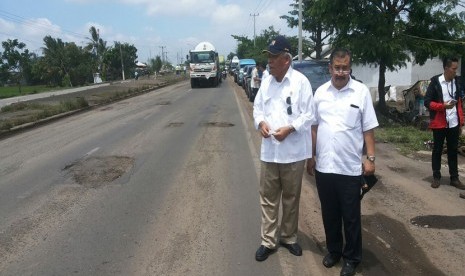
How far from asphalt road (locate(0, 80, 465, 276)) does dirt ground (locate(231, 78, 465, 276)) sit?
Answer: 12mm

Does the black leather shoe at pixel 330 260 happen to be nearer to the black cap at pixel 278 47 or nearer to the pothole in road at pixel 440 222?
the pothole in road at pixel 440 222

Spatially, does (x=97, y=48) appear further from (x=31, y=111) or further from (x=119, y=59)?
(x=31, y=111)

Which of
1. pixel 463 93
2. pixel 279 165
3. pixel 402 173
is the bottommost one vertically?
pixel 402 173

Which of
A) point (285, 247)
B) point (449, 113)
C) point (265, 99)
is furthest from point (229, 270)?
point (449, 113)

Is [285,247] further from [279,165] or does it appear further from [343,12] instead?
[343,12]

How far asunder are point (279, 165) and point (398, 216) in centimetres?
197

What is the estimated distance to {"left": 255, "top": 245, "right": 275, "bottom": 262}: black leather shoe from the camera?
3.92 m

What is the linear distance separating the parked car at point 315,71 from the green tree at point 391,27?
1.24 metres

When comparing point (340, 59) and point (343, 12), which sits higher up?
point (343, 12)

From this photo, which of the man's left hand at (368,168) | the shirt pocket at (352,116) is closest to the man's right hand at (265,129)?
the shirt pocket at (352,116)

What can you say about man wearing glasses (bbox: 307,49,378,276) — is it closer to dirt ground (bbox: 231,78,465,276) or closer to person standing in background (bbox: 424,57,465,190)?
dirt ground (bbox: 231,78,465,276)

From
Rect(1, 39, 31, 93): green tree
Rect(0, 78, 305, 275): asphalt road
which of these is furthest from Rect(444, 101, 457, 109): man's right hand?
Rect(1, 39, 31, 93): green tree

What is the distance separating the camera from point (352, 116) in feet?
11.3

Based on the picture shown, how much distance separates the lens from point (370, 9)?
12.1 m
